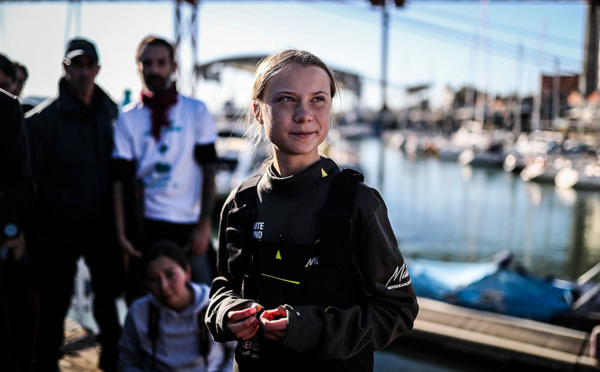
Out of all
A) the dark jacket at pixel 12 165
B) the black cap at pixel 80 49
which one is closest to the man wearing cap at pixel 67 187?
the black cap at pixel 80 49

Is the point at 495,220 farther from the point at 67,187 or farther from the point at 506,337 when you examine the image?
the point at 67,187

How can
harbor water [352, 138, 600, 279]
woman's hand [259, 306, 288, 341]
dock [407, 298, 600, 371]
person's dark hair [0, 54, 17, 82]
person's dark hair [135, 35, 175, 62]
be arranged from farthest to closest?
harbor water [352, 138, 600, 279]
dock [407, 298, 600, 371]
person's dark hair [135, 35, 175, 62]
person's dark hair [0, 54, 17, 82]
woman's hand [259, 306, 288, 341]

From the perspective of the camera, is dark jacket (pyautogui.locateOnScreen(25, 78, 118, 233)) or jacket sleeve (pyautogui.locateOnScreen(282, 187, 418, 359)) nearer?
jacket sleeve (pyautogui.locateOnScreen(282, 187, 418, 359))

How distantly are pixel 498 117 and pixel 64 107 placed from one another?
81701 millimetres

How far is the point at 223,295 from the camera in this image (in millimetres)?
1657

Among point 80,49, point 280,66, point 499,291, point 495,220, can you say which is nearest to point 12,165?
point 280,66

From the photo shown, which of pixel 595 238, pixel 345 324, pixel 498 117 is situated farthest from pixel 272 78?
pixel 498 117

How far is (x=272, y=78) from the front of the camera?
61.2 inches

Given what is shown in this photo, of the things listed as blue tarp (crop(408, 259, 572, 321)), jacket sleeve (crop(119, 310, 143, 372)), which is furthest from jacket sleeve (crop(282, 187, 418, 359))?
blue tarp (crop(408, 259, 572, 321))

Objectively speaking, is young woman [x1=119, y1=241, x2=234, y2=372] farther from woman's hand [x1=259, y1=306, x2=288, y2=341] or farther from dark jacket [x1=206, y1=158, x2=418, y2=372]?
woman's hand [x1=259, y1=306, x2=288, y2=341]

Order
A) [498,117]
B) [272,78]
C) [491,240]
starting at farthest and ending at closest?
[498,117], [491,240], [272,78]

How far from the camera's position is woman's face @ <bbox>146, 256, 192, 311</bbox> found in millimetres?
2826

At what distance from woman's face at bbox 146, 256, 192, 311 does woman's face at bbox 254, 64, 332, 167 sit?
1.50 metres

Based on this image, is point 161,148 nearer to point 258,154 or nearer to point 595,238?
point 258,154
